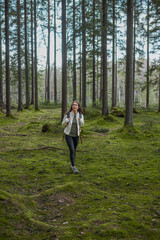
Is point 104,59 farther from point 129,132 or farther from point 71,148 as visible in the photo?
point 71,148

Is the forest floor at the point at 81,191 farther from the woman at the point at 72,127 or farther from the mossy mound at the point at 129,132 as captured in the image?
the mossy mound at the point at 129,132

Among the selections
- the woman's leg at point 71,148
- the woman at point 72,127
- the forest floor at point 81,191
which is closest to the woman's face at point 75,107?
the woman at point 72,127

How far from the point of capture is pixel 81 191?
505 cm

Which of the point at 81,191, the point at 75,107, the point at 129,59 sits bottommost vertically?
the point at 81,191

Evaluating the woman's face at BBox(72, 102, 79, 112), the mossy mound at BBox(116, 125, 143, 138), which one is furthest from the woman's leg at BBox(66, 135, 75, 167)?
the mossy mound at BBox(116, 125, 143, 138)

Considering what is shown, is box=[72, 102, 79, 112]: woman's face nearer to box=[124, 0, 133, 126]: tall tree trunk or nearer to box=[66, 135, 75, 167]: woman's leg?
box=[66, 135, 75, 167]: woman's leg

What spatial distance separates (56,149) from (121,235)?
5.94 metres

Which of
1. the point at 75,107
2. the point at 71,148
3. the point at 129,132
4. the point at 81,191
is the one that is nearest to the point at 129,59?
the point at 129,132

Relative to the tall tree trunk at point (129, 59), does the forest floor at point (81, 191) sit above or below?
below

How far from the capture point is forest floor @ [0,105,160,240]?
11.3 ft

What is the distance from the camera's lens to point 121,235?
332 centimetres

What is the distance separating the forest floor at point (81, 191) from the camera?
3445 mm

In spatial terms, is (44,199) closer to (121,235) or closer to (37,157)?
(121,235)

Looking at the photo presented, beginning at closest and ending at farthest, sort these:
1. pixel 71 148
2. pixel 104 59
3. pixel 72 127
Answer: pixel 71 148 → pixel 72 127 → pixel 104 59
